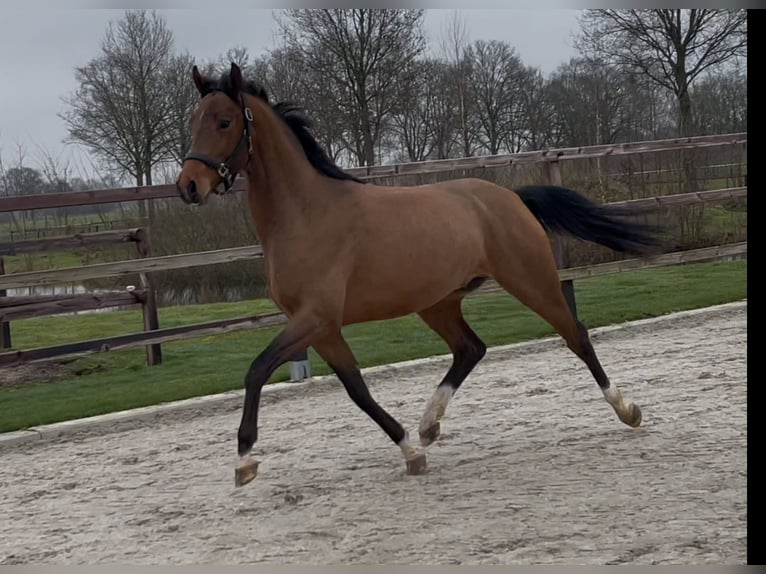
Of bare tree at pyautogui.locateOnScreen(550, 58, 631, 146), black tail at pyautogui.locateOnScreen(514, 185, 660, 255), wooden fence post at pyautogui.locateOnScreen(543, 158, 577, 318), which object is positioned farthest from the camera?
wooden fence post at pyautogui.locateOnScreen(543, 158, 577, 318)

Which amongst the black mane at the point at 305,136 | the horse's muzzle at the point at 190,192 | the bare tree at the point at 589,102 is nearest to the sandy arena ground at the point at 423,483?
the horse's muzzle at the point at 190,192

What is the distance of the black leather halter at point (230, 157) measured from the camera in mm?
3361

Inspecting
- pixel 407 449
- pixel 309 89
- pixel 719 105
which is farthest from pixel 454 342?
pixel 719 105

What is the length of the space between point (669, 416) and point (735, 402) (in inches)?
18.4

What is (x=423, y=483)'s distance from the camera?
3.91 metres

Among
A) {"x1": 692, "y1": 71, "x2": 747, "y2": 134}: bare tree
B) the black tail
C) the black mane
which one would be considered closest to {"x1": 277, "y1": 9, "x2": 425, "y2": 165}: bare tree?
the black mane

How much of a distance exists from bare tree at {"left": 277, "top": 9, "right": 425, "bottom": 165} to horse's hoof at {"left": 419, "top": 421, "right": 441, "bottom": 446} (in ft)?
6.83

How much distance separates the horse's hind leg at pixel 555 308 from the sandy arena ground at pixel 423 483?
0.17 m

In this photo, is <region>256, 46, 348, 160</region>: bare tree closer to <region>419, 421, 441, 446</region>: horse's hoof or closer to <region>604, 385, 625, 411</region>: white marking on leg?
<region>419, 421, 441, 446</region>: horse's hoof

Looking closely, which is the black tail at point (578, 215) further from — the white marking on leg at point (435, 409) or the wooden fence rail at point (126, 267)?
the wooden fence rail at point (126, 267)

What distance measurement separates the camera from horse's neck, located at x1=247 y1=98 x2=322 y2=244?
3.70m

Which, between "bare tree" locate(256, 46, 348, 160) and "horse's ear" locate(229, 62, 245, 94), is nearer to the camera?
"horse's ear" locate(229, 62, 245, 94)

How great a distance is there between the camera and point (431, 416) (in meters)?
4.40

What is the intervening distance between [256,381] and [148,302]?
11.9ft
